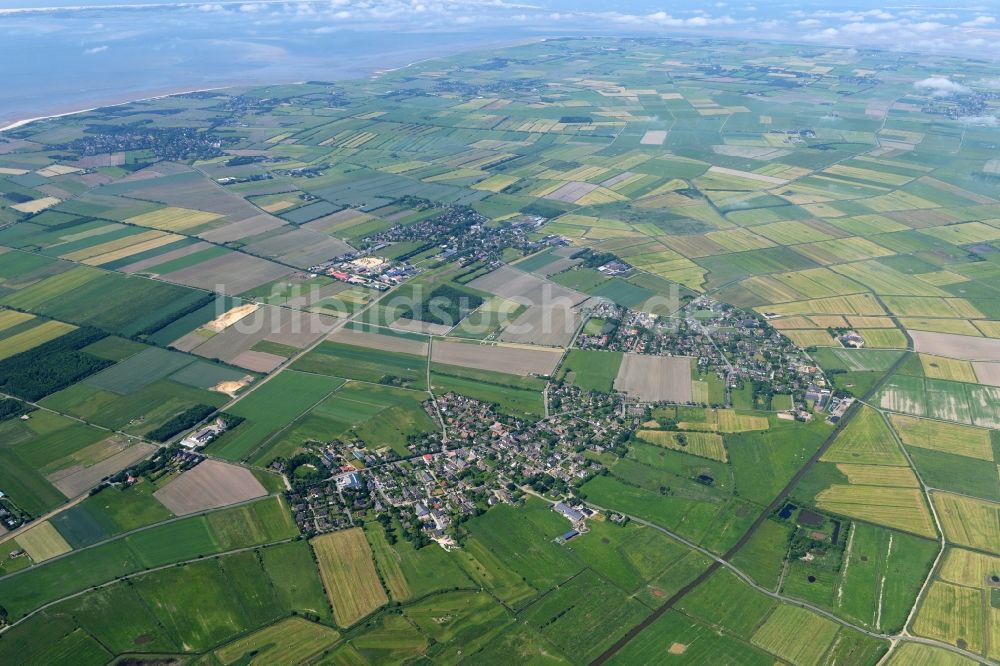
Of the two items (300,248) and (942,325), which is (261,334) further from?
(942,325)

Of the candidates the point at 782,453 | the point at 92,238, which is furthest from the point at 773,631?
the point at 92,238

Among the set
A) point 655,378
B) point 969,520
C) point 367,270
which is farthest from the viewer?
A: point 367,270

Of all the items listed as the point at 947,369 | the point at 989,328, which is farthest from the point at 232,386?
the point at 989,328

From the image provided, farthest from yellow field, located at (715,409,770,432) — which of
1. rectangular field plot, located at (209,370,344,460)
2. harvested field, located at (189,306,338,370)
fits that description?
harvested field, located at (189,306,338,370)

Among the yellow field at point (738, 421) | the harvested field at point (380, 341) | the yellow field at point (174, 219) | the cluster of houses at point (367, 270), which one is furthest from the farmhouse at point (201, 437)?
the yellow field at point (174, 219)

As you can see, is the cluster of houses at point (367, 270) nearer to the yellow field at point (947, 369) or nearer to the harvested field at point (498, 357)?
the harvested field at point (498, 357)
